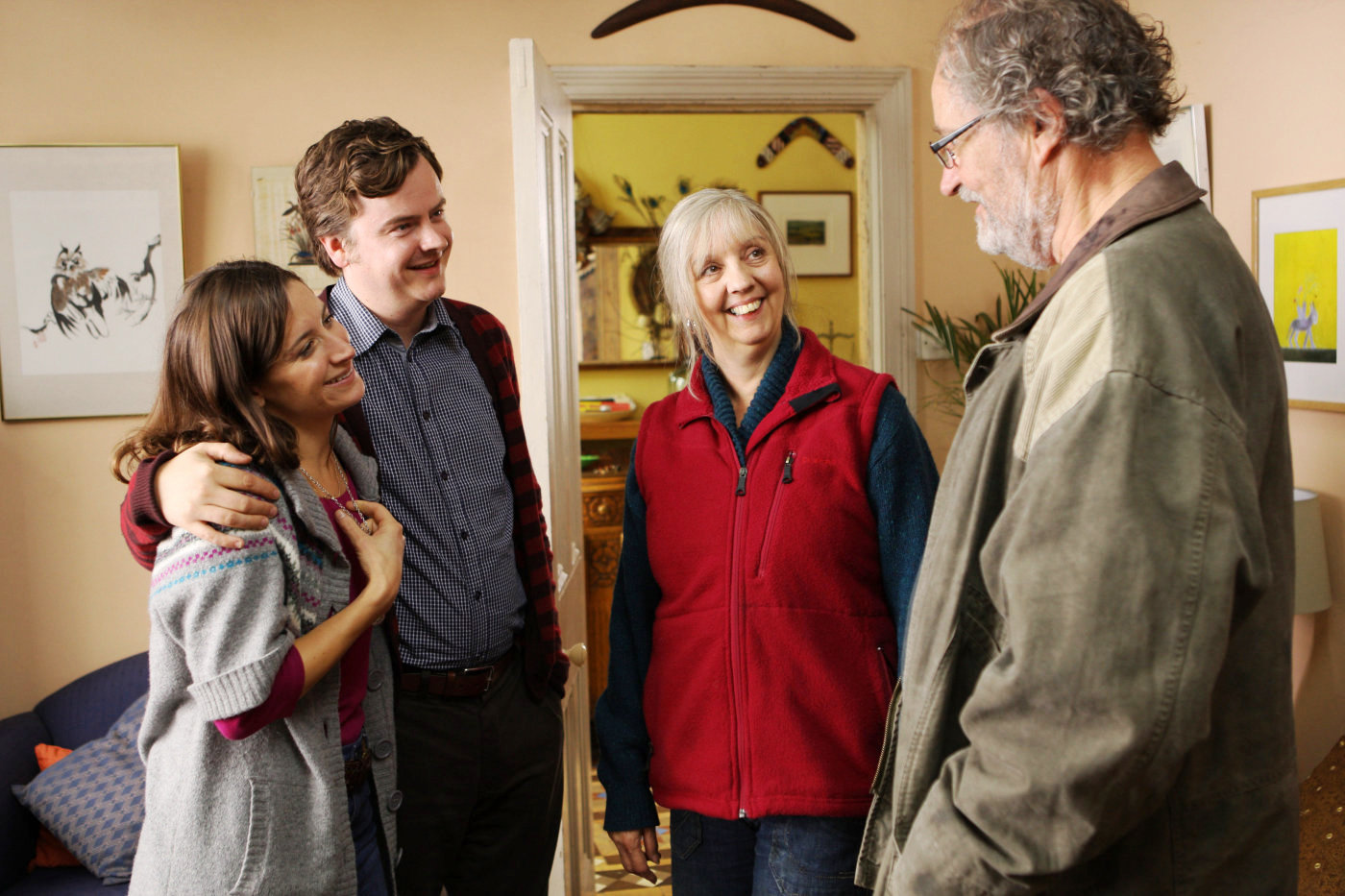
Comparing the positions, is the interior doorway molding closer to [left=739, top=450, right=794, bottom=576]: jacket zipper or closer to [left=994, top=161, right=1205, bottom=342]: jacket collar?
[left=739, top=450, right=794, bottom=576]: jacket zipper

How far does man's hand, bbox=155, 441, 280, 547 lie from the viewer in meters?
1.10

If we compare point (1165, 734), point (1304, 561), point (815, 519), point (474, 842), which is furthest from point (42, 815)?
point (1304, 561)

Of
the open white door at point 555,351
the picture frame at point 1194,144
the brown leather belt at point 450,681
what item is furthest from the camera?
the picture frame at point 1194,144

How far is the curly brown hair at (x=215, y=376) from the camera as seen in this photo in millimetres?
1208

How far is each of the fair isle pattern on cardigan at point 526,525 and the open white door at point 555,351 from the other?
0.53 m

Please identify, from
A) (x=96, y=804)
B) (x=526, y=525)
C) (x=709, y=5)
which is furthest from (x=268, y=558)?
(x=709, y=5)

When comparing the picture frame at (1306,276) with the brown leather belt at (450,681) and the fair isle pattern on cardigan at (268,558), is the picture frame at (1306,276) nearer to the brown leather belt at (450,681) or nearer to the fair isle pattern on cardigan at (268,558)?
the brown leather belt at (450,681)

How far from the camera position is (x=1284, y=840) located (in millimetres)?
906

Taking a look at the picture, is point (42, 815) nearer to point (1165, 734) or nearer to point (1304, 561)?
point (1165, 734)

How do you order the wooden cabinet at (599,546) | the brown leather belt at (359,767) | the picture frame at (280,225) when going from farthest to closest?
the wooden cabinet at (599,546)
the picture frame at (280,225)
the brown leather belt at (359,767)

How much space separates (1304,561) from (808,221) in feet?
10.5

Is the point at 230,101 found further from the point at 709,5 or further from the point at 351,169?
the point at 351,169

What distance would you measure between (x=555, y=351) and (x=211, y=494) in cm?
150

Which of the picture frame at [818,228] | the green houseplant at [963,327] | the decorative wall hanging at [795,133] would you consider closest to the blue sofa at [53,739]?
the green houseplant at [963,327]
